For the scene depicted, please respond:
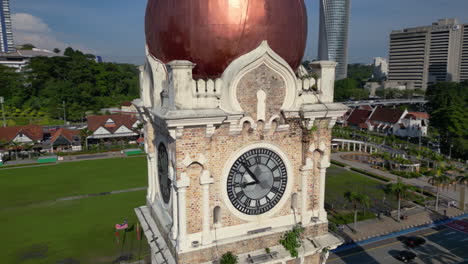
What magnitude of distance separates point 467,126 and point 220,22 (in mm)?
78325

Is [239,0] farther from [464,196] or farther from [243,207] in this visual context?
[464,196]

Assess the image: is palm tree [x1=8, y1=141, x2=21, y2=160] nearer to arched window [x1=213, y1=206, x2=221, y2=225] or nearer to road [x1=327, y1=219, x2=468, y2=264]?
road [x1=327, y1=219, x2=468, y2=264]

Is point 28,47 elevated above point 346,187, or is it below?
above

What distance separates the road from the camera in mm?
29031

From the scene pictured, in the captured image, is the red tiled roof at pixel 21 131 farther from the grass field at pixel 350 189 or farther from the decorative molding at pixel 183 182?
the decorative molding at pixel 183 182

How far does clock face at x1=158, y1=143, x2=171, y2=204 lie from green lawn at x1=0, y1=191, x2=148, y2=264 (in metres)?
17.6

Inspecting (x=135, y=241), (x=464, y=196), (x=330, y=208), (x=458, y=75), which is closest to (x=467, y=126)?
(x=464, y=196)

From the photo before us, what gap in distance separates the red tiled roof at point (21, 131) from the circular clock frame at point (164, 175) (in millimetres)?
67327

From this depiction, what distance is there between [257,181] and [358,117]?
85.7 meters

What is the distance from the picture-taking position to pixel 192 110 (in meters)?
9.35

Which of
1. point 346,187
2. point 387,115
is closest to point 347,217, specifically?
point 346,187

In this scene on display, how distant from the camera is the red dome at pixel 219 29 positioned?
955 cm

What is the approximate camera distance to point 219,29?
958 centimetres

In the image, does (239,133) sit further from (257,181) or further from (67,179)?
(67,179)
